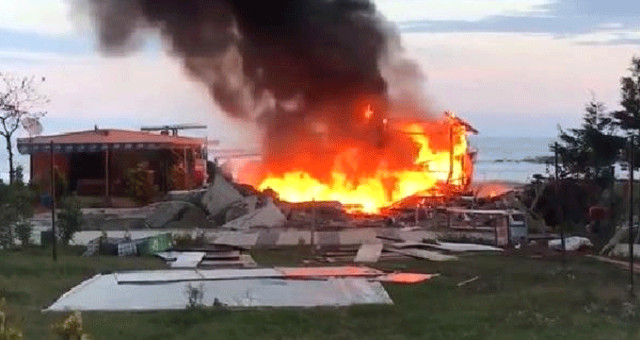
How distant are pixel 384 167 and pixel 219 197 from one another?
5926mm

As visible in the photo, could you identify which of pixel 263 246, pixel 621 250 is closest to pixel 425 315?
pixel 621 250

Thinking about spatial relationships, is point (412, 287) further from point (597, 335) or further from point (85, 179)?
point (85, 179)

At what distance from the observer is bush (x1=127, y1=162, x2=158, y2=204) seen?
28.9m

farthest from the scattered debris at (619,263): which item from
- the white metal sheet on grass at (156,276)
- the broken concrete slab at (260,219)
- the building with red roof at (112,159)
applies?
the building with red roof at (112,159)

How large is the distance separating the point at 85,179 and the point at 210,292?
21015 mm

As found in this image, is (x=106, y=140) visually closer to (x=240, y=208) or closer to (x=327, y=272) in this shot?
(x=240, y=208)

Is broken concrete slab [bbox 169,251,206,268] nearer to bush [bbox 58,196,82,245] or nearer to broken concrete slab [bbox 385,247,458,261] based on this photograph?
bush [bbox 58,196,82,245]

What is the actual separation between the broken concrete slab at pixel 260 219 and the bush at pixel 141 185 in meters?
6.56

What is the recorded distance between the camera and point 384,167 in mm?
28984

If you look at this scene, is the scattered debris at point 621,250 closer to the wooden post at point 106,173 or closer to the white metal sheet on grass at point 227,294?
the white metal sheet on grass at point 227,294

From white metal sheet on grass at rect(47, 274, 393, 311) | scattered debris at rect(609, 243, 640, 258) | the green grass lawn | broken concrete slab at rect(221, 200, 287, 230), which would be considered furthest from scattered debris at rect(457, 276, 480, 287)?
broken concrete slab at rect(221, 200, 287, 230)

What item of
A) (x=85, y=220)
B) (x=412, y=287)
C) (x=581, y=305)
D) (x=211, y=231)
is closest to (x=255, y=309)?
(x=412, y=287)

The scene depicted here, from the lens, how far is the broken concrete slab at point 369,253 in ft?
51.3

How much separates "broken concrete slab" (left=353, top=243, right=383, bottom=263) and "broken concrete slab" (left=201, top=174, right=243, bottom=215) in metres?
6.88
